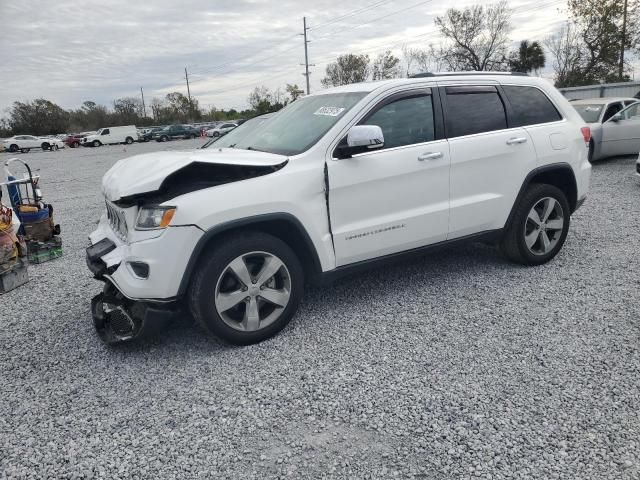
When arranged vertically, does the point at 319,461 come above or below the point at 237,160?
below

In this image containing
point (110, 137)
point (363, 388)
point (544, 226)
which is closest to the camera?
point (363, 388)

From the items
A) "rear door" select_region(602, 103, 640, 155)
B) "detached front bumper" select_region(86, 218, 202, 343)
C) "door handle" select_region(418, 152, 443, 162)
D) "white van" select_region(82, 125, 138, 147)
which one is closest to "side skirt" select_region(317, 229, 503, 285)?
"door handle" select_region(418, 152, 443, 162)

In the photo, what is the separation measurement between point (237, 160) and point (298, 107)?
4.62 feet

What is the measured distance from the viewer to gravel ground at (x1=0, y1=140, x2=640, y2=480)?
2.29 m

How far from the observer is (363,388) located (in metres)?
2.84

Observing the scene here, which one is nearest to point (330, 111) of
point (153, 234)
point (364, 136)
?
point (364, 136)

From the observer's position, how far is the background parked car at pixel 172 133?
46.2 m

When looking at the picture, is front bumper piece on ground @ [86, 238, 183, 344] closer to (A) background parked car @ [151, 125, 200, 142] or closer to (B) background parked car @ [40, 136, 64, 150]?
(B) background parked car @ [40, 136, 64, 150]

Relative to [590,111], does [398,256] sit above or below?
below

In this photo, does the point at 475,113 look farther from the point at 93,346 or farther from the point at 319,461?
the point at 93,346

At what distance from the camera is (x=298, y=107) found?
173 inches

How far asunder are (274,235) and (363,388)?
1.27 m

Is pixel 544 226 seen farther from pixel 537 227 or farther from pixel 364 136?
pixel 364 136

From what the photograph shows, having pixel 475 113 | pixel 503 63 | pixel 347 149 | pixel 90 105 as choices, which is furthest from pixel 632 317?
pixel 90 105
